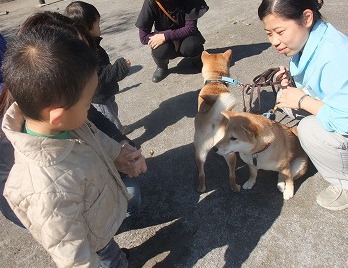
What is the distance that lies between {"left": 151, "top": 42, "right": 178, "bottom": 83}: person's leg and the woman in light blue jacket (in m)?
2.03

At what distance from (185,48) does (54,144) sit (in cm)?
284

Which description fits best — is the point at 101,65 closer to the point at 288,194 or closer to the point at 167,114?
the point at 167,114

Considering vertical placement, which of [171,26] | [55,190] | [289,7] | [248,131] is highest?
[289,7]

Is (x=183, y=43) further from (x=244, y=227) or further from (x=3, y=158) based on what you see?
(x=3, y=158)

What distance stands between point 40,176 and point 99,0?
23.2ft

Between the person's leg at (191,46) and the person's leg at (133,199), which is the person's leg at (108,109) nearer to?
the person's leg at (133,199)

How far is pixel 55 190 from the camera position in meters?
1.21

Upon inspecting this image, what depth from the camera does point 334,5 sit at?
4.69 metres

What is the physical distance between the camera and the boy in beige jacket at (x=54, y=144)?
42.5 inches

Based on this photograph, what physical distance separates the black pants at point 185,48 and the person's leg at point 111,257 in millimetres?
2590

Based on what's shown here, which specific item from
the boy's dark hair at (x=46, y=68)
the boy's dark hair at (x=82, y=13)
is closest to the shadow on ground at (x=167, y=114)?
the boy's dark hair at (x=82, y=13)

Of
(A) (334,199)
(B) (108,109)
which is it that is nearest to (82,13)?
(B) (108,109)

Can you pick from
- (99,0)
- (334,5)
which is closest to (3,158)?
(334,5)

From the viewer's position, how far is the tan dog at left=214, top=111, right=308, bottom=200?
2133 millimetres
